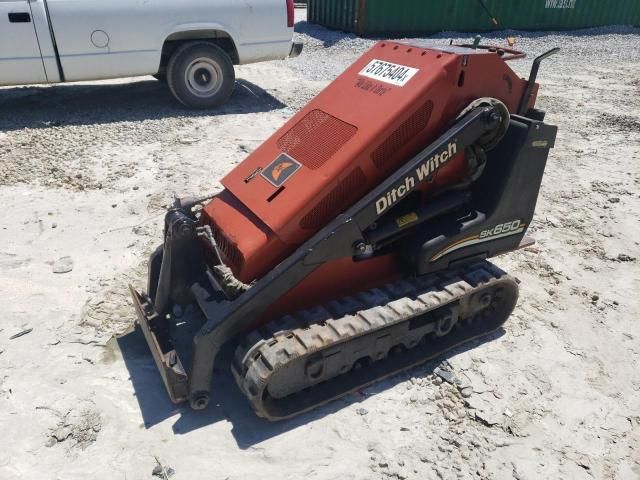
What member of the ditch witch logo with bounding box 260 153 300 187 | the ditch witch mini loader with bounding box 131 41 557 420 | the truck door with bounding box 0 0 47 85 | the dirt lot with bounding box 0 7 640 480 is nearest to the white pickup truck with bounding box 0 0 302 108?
the truck door with bounding box 0 0 47 85

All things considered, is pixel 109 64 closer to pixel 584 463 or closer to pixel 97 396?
pixel 97 396

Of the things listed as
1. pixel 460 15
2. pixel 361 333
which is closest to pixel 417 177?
pixel 361 333

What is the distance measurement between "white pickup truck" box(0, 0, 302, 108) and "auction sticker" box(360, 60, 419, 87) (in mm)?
5390

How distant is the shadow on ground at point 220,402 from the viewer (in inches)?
136

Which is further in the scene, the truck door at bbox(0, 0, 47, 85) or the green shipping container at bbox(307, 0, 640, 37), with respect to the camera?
the green shipping container at bbox(307, 0, 640, 37)

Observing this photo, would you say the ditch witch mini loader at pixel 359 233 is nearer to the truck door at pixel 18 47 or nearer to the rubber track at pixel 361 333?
the rubber track at pixel 361 333

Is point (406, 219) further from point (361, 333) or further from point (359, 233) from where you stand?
point (361, 333)

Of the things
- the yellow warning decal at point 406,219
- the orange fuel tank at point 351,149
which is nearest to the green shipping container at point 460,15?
the orange fuel tank at point 351,149

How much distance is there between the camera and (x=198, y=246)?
3764 millimetres

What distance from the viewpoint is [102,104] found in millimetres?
9164

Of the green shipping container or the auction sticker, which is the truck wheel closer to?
the auction sticker

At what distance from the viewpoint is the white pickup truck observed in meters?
7.91

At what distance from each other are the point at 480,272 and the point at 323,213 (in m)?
1.34

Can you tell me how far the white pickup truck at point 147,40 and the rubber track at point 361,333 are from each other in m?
6.35
